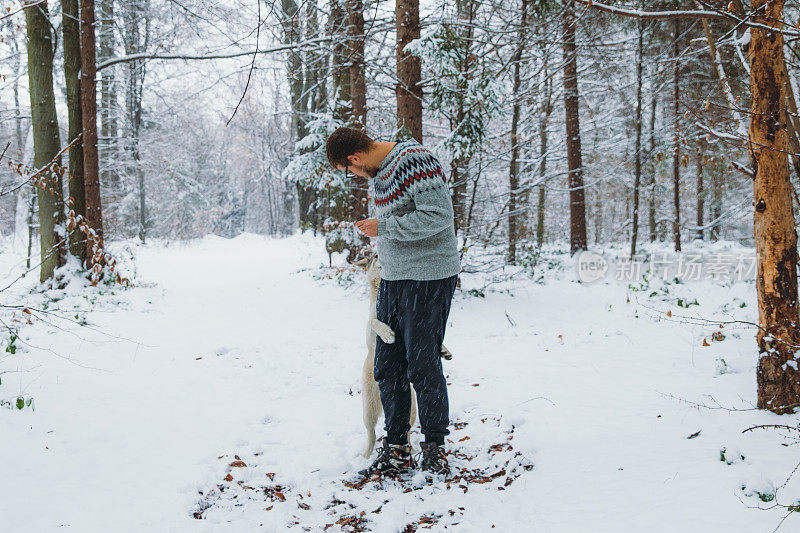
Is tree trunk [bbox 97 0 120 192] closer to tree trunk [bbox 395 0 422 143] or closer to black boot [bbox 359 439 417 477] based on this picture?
tree trunk [bbox 395 0 422 143]

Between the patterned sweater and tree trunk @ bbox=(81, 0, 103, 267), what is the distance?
285 inches

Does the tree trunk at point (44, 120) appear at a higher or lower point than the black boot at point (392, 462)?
higher

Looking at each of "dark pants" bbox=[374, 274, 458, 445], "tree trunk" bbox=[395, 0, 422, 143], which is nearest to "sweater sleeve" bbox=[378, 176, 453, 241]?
"dark pants" bbox=[374, 274, 458, 445]

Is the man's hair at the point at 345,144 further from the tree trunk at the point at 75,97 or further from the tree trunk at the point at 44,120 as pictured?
the tree trunk at the point at 75,97

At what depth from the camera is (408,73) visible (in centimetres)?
707

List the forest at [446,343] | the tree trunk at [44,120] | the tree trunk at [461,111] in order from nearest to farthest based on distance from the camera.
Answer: the forest at [446,343] < the tree trunk at [461,111] < the tree trunk at [44,120]

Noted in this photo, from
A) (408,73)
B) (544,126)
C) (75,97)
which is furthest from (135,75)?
(544,126)

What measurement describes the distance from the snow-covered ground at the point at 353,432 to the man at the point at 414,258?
0.38m

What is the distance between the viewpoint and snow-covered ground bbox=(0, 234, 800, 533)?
2.43m

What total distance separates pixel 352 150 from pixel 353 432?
2.05m

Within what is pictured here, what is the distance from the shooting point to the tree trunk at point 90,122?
27.1 feet

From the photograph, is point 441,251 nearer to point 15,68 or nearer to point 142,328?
point 142,328

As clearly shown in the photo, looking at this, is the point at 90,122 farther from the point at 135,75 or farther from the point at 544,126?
the point at 544,126

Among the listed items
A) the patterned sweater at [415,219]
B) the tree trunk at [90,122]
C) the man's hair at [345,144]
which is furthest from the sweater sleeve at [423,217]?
the tree trunk at [90,122]
